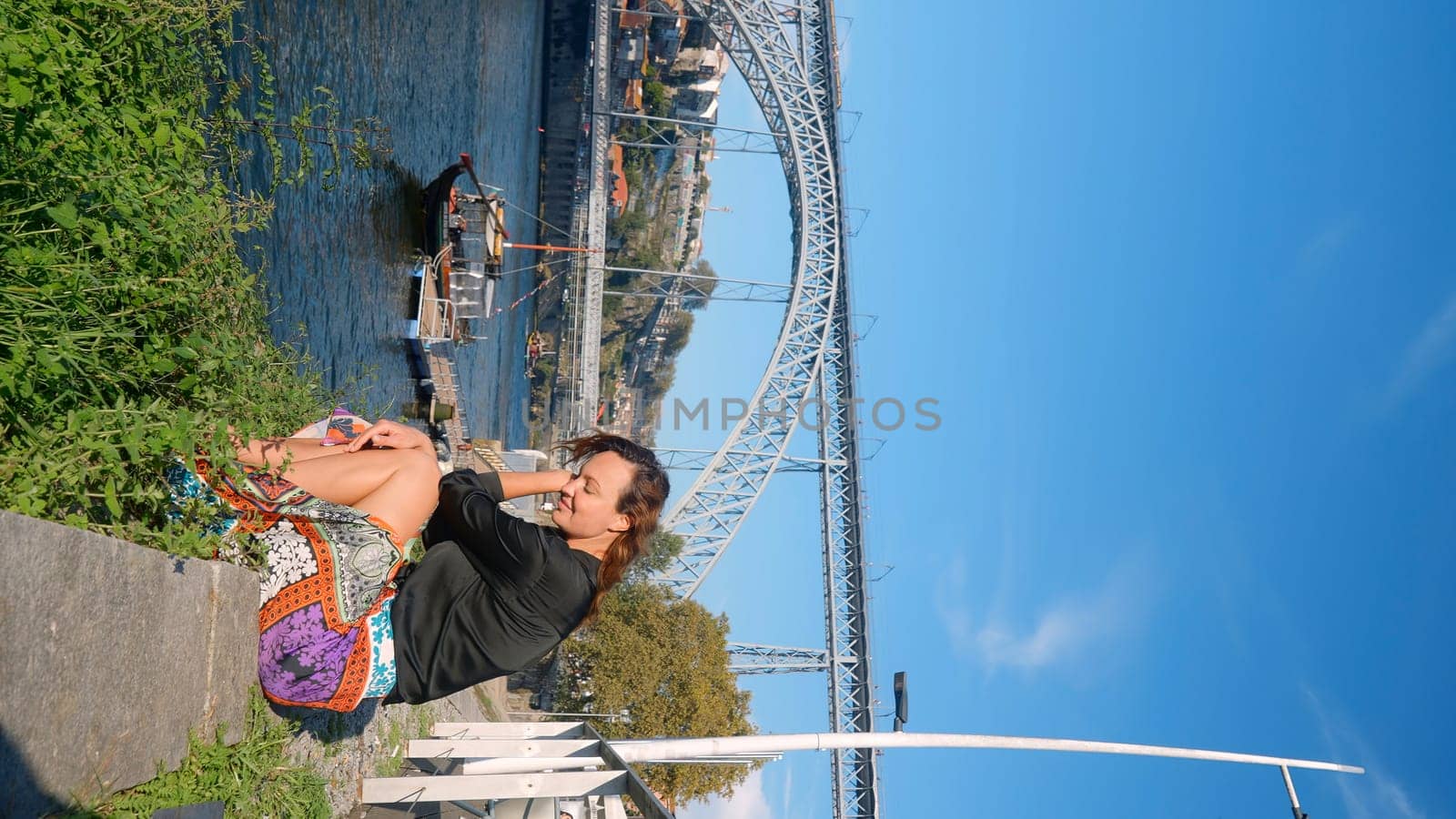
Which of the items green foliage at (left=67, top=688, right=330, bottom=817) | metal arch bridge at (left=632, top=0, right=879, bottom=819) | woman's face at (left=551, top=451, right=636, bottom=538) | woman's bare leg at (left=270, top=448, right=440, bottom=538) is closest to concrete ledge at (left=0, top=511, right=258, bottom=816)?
green foliage at (left=67, top=688, right=330, bottom=817)

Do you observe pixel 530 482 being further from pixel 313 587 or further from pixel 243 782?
pixel 243 782

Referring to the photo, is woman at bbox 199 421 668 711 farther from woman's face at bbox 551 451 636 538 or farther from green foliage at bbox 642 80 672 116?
green foliage at bbox 642 80 672 116

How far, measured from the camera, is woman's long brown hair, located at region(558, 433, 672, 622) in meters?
2.77

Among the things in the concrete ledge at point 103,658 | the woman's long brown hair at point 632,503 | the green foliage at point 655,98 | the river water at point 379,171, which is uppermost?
the green foliage at point 655,98

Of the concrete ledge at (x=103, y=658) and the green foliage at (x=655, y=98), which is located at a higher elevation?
the green foliage at (x=655, y=98)

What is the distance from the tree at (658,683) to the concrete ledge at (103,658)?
15206 millimetres

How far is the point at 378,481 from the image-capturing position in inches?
106

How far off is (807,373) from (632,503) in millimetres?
21088

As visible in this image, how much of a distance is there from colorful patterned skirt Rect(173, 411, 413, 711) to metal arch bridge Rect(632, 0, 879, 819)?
20.2 metres

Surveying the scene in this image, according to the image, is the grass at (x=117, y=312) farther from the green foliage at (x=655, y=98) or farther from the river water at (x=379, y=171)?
the green foliage at (x=655, y=98)

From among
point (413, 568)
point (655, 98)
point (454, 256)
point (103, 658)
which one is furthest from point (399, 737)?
point (655, 98)

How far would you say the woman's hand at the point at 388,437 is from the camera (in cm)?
273

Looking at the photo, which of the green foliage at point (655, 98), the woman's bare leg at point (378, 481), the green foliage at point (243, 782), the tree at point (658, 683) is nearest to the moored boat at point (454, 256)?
the tree at point (658, 683)

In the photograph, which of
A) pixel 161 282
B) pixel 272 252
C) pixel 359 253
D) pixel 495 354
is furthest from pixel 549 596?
pixel 495 354
